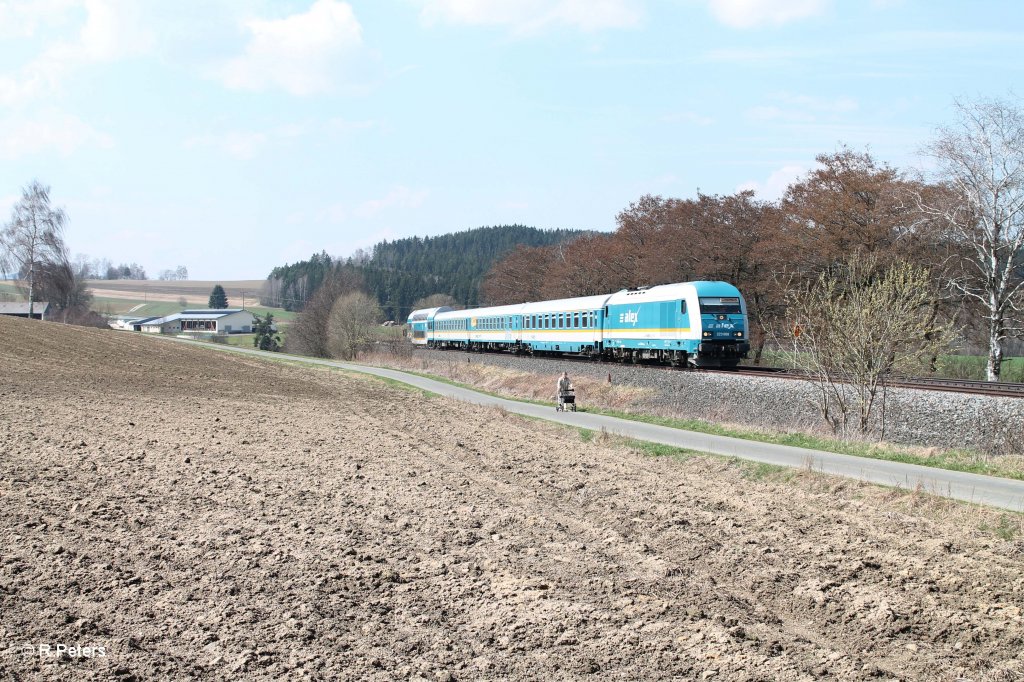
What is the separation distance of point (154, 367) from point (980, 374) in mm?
37419

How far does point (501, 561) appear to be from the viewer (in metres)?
9.84

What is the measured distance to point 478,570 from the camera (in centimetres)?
953

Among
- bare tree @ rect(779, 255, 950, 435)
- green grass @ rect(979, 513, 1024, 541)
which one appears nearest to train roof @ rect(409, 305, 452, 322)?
bare tree @ rect(779, 255, 950, 435)

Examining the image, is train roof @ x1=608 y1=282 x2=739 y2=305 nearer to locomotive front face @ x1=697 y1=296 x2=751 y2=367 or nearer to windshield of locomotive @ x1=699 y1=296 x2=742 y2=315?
windshield of locomotive @ x1=699 y1=296 x2=742 y2=315

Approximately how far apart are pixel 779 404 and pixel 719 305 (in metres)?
5.59

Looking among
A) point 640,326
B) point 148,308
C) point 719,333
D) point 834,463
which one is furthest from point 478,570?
point 148,308

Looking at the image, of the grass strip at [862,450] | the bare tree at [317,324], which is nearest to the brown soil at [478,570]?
the grass strip at [862,450]

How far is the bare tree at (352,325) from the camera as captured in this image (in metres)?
79.7

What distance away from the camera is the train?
1230 inches

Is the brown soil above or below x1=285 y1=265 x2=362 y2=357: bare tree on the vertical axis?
below

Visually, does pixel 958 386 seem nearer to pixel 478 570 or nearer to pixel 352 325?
pixel 478 570

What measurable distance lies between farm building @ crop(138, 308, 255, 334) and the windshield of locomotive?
136 m

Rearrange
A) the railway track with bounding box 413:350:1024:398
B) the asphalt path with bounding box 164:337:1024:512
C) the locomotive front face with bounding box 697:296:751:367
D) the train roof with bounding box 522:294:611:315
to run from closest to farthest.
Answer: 1. the asphalt path with bounding box 164:337:1024:512
2. the railway track with bounding box 413:350:1024:398
3. the locomotive front face with bounding box 697:296:751:367
4. the train roof with bounding box 522:294:611:315

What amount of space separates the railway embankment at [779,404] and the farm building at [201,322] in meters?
128
